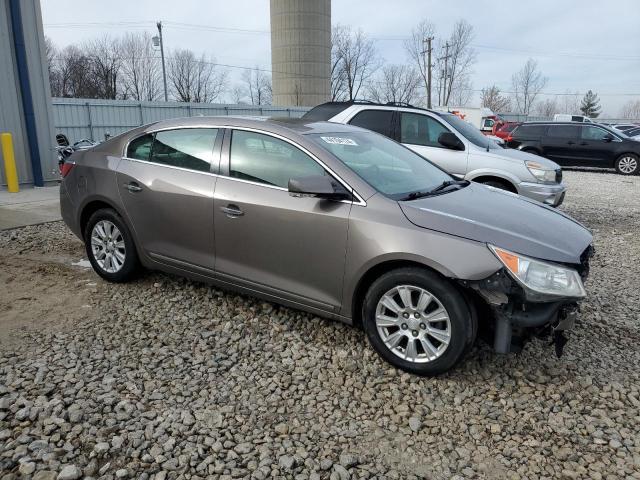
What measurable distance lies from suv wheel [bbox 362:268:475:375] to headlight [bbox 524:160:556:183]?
4.89m

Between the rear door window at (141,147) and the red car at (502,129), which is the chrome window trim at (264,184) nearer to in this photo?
the rear door window at (141,147)

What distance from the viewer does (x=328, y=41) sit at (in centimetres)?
5316

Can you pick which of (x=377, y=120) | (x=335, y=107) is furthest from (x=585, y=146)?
(x=335, y=107)

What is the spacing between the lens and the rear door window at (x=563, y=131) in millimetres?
16766

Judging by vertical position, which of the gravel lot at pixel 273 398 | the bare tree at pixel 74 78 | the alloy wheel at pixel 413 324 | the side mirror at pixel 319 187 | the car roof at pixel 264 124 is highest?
the bare tree at pixel 74 78

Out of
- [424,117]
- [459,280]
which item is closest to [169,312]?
[459,280]

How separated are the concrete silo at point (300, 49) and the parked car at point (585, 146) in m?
36.9

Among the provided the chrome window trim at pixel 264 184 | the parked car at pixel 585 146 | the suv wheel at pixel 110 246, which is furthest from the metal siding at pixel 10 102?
the parked car at pixel 585 146

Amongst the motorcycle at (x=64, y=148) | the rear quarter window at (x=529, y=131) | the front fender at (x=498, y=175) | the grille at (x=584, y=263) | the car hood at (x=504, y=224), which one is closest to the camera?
the car hood at (x=504, y=224)

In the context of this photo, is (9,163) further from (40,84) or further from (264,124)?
(264,124)

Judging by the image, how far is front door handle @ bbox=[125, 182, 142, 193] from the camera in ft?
14.2

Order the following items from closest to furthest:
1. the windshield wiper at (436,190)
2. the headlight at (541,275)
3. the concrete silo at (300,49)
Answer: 1. the headlight at (541,275)
2. the windshield wiper at (436,190)
3. the concrete silo at (300,49)

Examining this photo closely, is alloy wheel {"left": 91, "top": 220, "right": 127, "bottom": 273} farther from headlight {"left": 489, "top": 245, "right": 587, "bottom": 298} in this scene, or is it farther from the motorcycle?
the motorcycle

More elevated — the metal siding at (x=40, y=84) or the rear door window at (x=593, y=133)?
the metal siding at (x=40, y=84)
